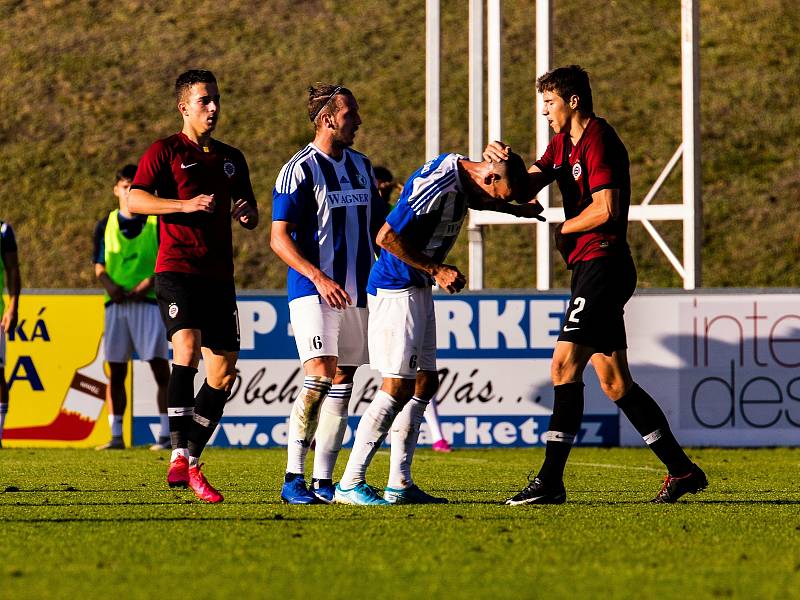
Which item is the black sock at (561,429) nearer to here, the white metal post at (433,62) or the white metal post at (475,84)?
the white metal post at (475,84)

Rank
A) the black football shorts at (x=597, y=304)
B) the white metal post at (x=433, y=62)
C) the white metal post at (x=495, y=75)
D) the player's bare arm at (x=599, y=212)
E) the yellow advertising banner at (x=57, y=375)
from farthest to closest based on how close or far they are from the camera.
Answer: the white metal post at (x=433, y=62)
the white metal post at (x=495, y=75)
the yellow advertising banner at (x=57, y=375)
the black football shorts at (x=597, y=304)
the player's bare arm at (x=599, y=212)

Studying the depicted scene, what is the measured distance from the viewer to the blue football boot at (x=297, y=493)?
7.74 metres

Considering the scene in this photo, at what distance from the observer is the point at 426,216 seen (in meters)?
7.50

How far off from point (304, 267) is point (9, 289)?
5.77 metres

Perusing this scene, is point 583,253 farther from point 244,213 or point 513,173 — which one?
point 244,213

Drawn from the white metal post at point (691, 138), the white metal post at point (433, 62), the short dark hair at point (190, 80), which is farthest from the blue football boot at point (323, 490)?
the white metal post at point (433, 62)

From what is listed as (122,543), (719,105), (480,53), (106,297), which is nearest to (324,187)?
(122,543)

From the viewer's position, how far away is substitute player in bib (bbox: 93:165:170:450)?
13469mm

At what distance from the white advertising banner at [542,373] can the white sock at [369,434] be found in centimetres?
581

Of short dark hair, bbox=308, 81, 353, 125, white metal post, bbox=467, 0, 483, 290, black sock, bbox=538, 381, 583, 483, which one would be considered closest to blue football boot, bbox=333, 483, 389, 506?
black sock, bbox=538, 381, 583, 483

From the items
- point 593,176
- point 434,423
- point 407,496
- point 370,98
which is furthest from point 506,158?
point 370,98

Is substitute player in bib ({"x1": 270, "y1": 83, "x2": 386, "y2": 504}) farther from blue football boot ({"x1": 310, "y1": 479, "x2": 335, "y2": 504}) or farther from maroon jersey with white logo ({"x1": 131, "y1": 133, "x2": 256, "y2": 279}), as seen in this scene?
maroon jersey with white logo ({"x1": 131, "y1": 133, "x2": 256, "y2": 279})

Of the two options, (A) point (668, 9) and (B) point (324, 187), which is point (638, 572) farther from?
(A) point (668, 9)

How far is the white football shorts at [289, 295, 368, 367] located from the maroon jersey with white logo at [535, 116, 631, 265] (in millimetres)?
1138
